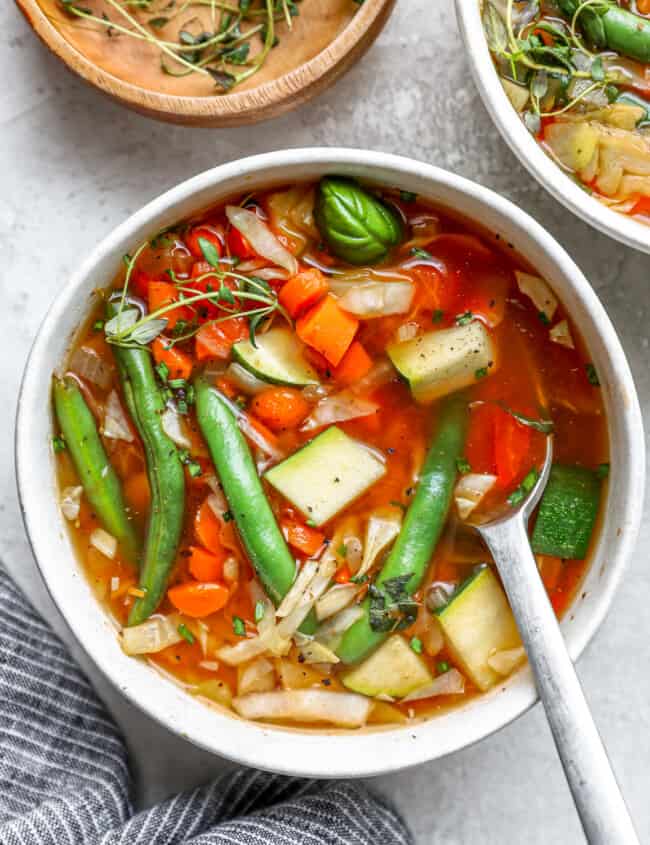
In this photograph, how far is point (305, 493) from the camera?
224 cm

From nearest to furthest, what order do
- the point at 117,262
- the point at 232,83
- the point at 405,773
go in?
the point at 117,262 < the point at 232,83 < the point at 405,773

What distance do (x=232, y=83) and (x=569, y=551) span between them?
48.5 inches

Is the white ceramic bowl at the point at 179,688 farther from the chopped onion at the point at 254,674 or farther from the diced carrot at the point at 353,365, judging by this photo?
the diced carrot at the point at 353,365

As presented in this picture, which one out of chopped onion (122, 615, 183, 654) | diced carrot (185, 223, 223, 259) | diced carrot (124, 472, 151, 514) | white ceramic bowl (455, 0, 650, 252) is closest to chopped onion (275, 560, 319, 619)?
chopped onion (122, 615, 183, 654)

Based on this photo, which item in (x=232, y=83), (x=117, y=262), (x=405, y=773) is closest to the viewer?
(x=117, y=262)

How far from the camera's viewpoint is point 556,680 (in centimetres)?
208

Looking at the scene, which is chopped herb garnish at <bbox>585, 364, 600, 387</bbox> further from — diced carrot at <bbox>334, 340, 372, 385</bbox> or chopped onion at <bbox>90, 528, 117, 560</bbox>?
chopped onion at <bbox>90, 528, 117, 560</bbox>

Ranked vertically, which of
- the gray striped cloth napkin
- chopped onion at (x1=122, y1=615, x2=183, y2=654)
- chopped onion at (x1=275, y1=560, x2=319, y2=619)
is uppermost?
chopped onion at (x1=275, y1=560, x2=319, y2=619)

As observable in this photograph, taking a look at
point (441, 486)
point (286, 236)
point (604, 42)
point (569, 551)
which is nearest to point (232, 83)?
point (286, 236)

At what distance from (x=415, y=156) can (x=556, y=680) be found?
119 centimetres

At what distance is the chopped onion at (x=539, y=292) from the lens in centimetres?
221

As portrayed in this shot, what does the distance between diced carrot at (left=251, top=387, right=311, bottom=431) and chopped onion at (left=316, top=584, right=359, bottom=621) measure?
35 cm

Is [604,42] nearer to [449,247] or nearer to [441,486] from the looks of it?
[449,247]

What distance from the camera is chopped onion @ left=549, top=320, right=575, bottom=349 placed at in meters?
2.22
